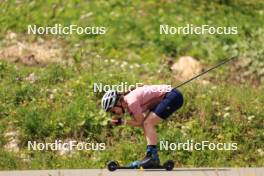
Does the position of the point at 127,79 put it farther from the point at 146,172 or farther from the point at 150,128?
the point at 146,172

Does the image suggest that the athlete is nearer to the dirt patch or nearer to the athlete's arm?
the athlete's arm

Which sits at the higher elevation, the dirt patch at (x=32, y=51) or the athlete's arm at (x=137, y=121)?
the dirt patch at (x=32, y=51)

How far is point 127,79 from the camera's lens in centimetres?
1412

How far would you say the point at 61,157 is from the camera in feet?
40.3

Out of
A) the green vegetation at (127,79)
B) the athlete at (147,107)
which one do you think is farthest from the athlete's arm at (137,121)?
the green vegetation at (127,79)

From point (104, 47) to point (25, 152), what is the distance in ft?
12.7

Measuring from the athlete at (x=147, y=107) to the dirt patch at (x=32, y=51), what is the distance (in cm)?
464

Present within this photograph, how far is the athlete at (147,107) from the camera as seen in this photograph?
414 inches

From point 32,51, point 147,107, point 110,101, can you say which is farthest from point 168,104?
point 32,51

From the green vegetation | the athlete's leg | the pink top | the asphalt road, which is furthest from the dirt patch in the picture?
the athlete's leg

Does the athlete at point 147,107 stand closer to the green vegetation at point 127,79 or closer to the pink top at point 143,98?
the pink top at point 143,98

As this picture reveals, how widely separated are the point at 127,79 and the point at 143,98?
11.2ft

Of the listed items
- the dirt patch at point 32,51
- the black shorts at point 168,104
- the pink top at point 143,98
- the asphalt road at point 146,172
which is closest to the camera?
the asphalt road at point 146,172

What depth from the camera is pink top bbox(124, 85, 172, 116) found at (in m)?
10.5
